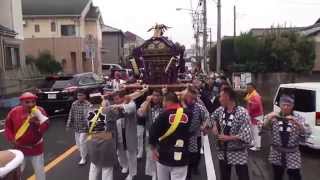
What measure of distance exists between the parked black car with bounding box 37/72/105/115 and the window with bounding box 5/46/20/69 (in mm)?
11023

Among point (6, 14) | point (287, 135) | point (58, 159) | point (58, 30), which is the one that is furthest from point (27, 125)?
point (58, 30)

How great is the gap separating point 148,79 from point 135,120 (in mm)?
2283

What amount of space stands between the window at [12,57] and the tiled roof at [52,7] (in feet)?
59.0

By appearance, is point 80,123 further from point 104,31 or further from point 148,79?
point 104,31

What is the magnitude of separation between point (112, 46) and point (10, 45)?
42.3 m

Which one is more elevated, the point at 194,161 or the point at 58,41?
the point at 58,41

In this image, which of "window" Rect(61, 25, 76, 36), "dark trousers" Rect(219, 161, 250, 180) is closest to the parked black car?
"dark trousers" Rect(219, 161, 250, 180)

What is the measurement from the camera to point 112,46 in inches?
2884

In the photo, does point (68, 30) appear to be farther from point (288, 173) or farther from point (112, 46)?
point (288, 173)

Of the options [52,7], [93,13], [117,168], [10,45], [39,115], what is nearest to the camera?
[39,115]

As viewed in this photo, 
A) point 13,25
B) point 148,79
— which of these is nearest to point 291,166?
point 148,79

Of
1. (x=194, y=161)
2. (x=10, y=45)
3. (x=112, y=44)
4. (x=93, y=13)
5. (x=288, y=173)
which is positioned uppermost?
(x=93, y=13)

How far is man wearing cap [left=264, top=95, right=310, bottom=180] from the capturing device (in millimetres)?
6668

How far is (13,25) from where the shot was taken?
32.9 metres
